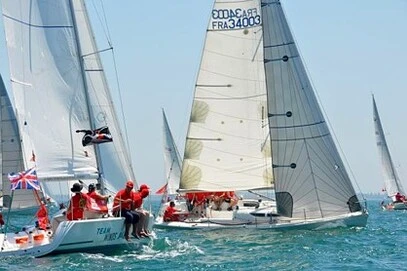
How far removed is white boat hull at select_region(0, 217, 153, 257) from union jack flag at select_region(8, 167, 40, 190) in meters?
1.30

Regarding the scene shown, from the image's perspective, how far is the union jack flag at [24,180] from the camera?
2145 cm

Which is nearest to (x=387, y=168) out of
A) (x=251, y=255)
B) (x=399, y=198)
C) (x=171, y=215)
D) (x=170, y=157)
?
(x=399, y=198)

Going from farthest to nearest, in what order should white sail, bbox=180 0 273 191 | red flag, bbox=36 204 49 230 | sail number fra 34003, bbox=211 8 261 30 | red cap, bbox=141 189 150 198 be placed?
sail number fra 34003, bbox=211 8 261 30
white sail, bbox=180 0 273 191
red flag, bbox=36 204 49 230
red cap, bbox=141 189 150 198

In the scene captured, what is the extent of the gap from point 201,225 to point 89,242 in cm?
1101

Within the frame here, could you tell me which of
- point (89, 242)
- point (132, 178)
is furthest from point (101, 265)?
point (132, 178)

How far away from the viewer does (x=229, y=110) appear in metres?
34.3

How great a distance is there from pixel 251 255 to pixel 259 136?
11.7m

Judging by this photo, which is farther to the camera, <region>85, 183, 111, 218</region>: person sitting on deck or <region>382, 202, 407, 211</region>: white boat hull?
<region>382, 202, 407, 211</region>: white boat hull

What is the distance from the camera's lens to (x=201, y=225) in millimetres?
31766

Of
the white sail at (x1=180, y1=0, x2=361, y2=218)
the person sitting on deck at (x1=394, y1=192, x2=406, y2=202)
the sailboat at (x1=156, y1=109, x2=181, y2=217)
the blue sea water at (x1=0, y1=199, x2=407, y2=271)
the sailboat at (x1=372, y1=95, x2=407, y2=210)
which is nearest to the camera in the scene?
the blue sea water at (x1=0, y1=199, x2=407, y2=271)

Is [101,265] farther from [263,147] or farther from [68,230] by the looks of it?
[263,147]

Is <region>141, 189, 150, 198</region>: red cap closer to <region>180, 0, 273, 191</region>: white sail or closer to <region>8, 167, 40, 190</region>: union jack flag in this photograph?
<region>8, 167, 40, 190</region>: union jack flag

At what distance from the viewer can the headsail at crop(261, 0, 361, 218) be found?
100 ft

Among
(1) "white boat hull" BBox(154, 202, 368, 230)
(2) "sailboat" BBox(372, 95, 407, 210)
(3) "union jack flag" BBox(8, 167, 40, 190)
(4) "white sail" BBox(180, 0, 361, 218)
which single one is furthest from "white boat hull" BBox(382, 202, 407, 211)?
(3) "union jack flag" BBox(8, 167, 40, 190)
